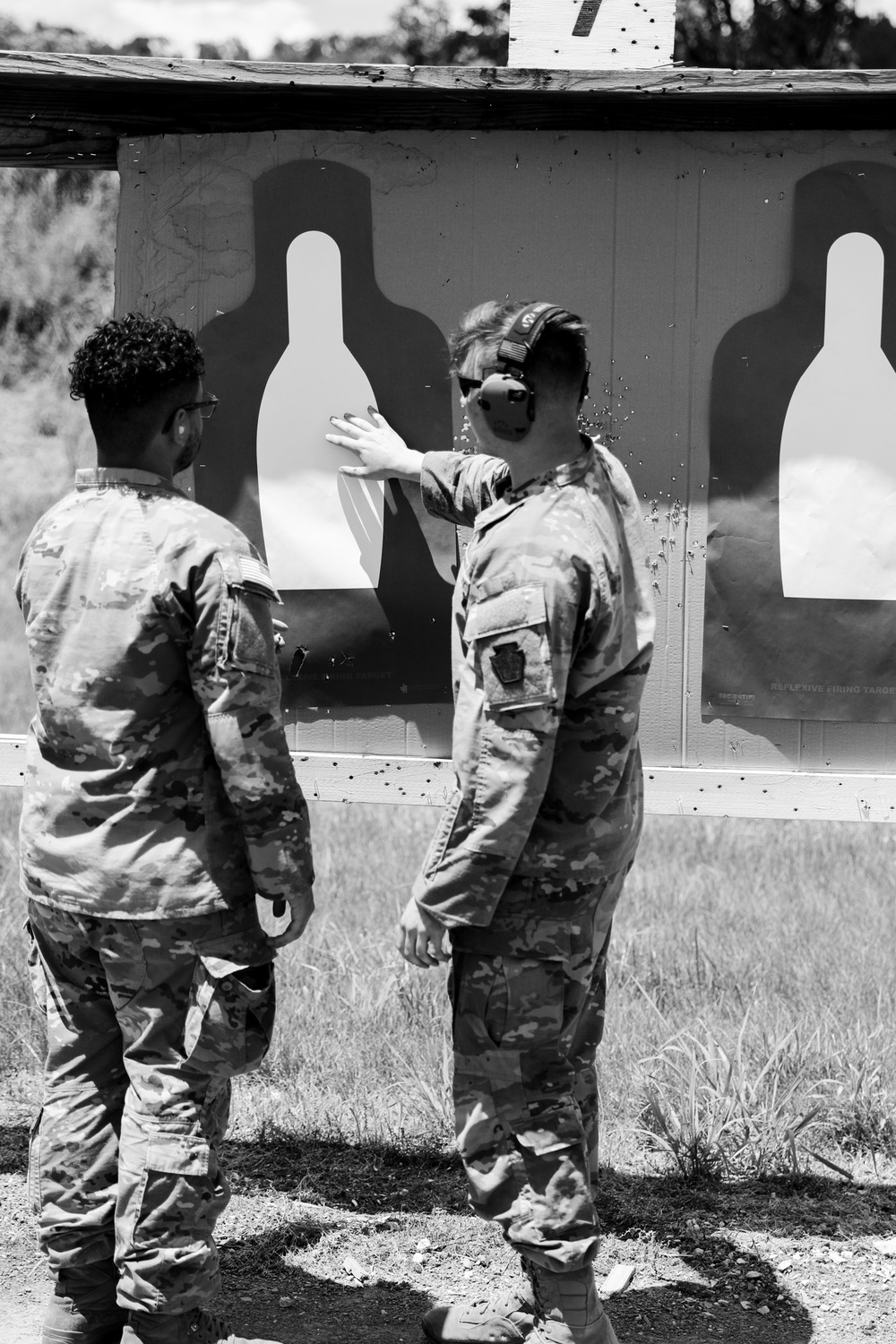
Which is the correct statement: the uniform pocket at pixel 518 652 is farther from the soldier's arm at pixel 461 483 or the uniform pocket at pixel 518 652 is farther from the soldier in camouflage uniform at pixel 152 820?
the soldier's arm at pixel 461 483

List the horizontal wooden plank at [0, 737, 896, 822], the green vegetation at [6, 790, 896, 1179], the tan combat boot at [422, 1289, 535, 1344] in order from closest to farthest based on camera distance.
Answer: the tan combat boot at [422, 1289, 535, 1344] → the horizontal wooden plank at [0, 737, 896, 822] → the green vegetation at [6, 790, 896, 1179]

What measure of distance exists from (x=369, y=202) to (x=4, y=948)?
2634mm

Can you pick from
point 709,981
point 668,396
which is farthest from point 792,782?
Answer: point 709,981

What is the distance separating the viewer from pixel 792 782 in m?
3.02

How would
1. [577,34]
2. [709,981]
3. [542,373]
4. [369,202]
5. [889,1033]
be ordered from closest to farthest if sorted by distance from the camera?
[542,373] < [577,34] < [369,202] < [889,1033] < [709,981]

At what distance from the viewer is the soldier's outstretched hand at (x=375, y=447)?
9.80ft

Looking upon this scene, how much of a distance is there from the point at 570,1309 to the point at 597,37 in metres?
2.58

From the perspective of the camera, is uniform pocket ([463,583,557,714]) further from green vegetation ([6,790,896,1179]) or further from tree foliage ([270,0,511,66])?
tree foliage ([270,0,511,66])

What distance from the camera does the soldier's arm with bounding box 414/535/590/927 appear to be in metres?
2.06

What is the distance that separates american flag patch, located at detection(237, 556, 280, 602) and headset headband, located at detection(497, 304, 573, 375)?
518mm

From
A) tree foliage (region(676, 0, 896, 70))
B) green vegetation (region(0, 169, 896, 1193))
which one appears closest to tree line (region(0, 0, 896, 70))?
tree foliage (region(676, 0, 896, 70))

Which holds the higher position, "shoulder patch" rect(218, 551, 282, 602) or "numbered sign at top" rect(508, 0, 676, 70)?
"numbered sign at top" rect(508, 0, 676, 70)

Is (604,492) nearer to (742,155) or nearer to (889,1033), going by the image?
(742,155)

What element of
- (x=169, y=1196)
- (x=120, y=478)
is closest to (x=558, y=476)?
(x=120, y=478)
